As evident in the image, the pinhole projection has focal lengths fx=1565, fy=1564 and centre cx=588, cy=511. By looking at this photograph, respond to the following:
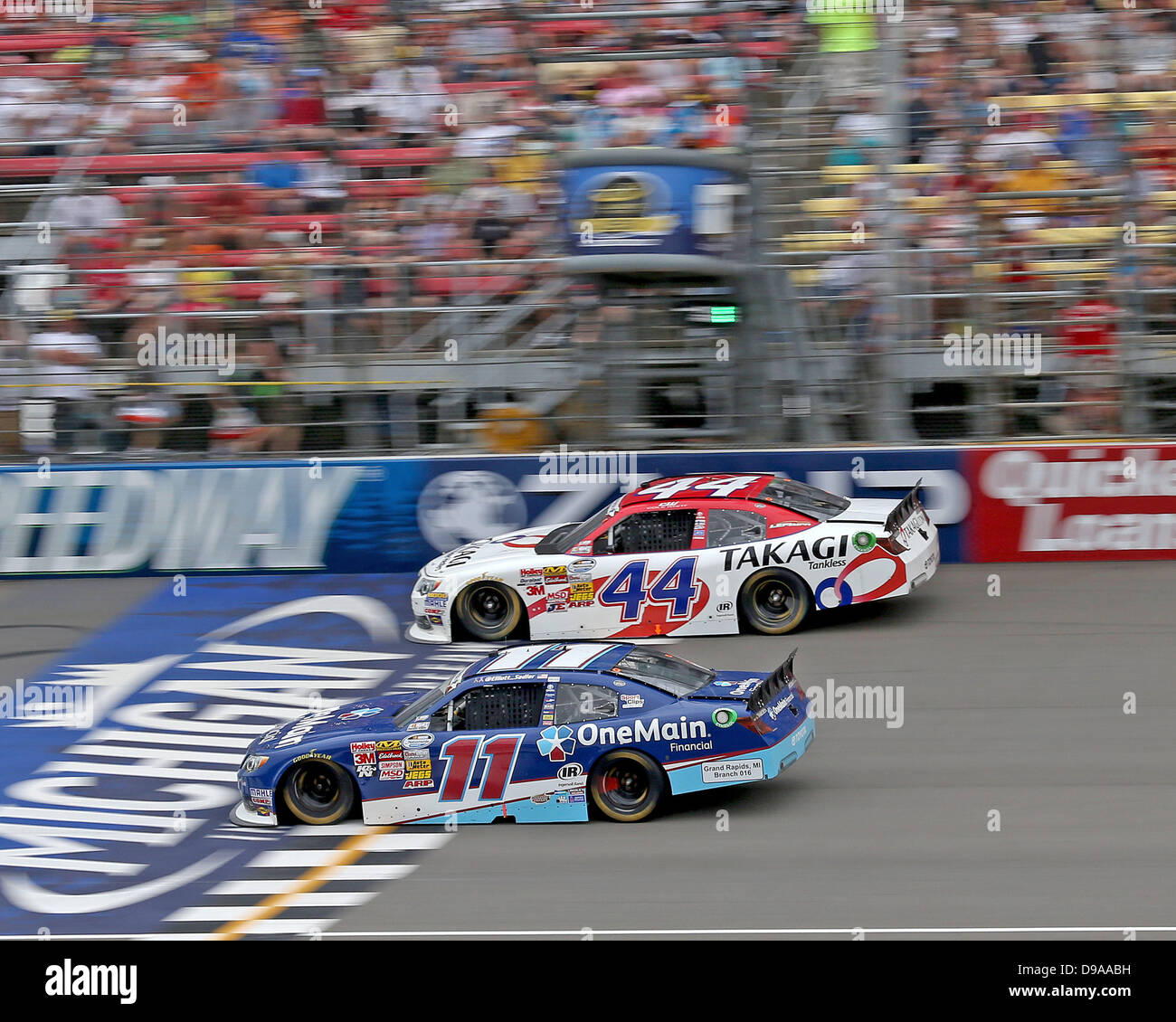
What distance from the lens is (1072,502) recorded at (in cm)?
1421

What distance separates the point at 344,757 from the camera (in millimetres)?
9203

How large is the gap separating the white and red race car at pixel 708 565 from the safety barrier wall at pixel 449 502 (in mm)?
1705

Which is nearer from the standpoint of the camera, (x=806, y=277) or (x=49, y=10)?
(x=806, y=277)

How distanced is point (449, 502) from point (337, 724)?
→ 5.58 meters

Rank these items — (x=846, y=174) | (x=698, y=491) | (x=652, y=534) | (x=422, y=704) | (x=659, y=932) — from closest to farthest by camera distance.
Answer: (x=659, y=932), (x=422, y=704), (x=652, y=534), (x=698, y=491), (x=846, y=174)

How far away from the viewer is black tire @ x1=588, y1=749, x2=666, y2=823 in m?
8.80

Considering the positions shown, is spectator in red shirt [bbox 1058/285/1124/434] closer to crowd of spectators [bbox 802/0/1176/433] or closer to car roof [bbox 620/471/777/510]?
crowd of spectators [bbox 802/0/1176/433]

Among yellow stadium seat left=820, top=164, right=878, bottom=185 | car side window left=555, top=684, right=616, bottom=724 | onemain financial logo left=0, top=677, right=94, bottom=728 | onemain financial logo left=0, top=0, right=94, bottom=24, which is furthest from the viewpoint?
onemain financial logo left=0, top=0, right=94, bottom=24

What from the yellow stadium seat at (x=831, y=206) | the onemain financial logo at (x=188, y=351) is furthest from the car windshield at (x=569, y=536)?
the yellow stadium seat at (x=831, y=206)

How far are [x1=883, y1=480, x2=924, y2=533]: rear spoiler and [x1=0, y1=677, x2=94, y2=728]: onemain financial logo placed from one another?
20.5 feet

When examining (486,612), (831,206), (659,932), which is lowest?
(659,932)

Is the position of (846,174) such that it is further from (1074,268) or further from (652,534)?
(652,534)

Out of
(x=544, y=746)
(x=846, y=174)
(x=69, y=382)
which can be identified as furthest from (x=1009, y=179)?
(x=69, y=382)

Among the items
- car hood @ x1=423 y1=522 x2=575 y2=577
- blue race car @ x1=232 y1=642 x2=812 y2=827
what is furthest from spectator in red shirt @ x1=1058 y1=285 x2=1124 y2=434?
blue race car @ x1=232 y1=642 x2=812 y2=827
